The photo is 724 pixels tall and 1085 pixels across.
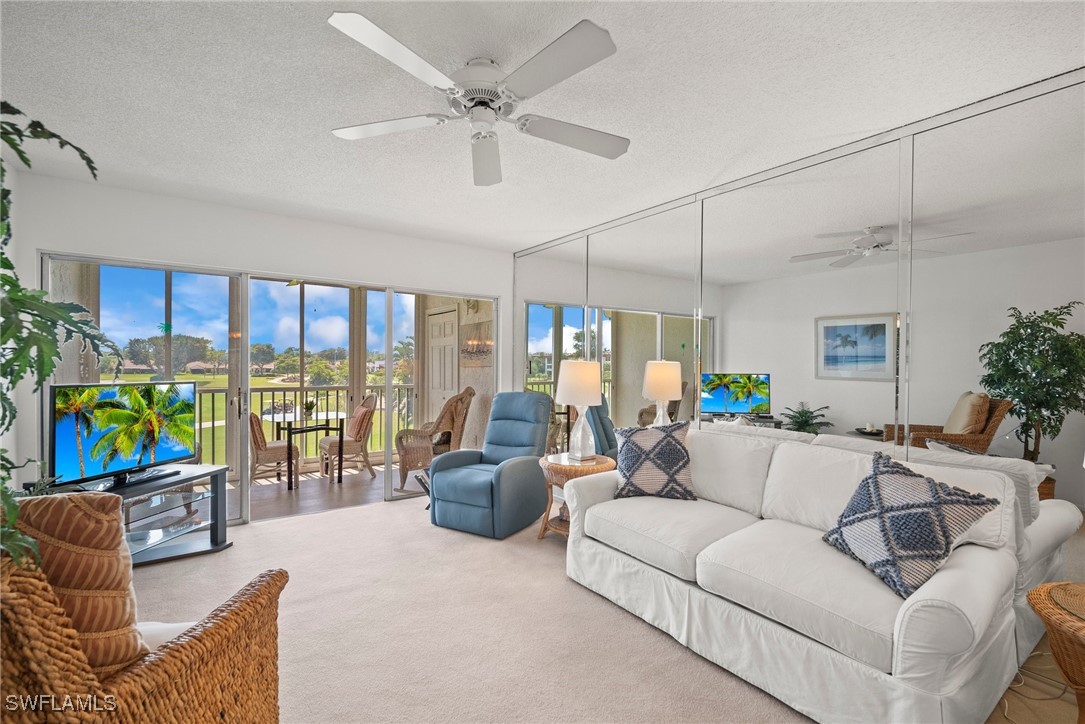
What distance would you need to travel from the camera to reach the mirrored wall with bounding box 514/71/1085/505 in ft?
7.43

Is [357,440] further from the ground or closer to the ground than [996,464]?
closer to the ground

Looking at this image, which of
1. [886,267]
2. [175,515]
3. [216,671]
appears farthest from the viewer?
[175,515]

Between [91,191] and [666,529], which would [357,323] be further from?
[666,529]

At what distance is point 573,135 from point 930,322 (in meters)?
1.97

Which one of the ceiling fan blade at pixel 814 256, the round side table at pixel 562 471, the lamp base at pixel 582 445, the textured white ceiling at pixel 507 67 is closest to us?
the textured white ceiling at pixel 507 67

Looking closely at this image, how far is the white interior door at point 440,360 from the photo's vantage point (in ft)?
17.2

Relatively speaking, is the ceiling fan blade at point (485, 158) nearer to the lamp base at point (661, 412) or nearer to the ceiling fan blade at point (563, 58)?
the ceiling fan blade at point (563, 58)

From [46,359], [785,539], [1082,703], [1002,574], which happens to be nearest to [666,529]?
[785,539]

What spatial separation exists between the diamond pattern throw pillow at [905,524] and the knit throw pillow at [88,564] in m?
2.28

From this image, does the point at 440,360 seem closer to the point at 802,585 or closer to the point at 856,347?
the point at 856,347

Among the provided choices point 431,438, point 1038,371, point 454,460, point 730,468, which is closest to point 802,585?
point 730,468

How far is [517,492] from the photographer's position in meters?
3.84

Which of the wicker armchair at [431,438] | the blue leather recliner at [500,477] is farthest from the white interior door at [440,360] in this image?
the blue leather recliner at [500,477]

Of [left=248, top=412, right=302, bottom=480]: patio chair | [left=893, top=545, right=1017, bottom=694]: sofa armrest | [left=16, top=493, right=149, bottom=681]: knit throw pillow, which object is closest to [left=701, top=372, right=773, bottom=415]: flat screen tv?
[left=893, top=545, right=1017, bottom=694]: sofa armrest
